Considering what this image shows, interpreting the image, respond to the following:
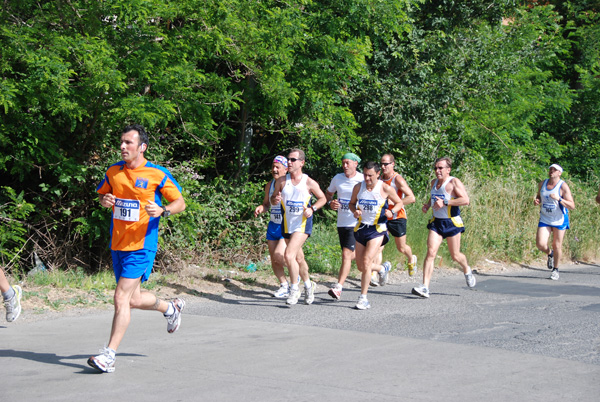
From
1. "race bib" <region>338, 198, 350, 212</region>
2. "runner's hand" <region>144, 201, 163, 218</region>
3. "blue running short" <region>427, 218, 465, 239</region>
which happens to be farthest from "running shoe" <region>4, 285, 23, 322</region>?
"blue running short" <region>427, 218, 465, 239</region>

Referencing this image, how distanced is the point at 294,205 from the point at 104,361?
4.26 metres

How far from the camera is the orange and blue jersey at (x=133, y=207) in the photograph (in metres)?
6.22

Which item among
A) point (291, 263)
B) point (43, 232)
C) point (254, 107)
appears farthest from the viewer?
point (254, 107)

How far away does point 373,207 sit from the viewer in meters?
9.51

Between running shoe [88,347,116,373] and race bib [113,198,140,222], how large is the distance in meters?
1.09

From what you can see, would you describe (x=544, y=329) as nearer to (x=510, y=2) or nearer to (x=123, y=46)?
(x=123, y=46)

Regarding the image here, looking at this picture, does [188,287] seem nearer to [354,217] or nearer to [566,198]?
[354,217]

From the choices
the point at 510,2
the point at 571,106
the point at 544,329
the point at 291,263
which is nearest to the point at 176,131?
the point at 291,263

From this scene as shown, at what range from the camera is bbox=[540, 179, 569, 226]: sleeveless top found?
13.6 metres

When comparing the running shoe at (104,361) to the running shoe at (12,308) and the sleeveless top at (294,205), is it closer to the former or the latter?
the running shoe at (12,308)

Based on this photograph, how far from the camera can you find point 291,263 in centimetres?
935

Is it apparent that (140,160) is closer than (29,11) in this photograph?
Yes

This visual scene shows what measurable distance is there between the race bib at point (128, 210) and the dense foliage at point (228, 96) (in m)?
3.46

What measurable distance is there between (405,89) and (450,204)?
18.8 ft
